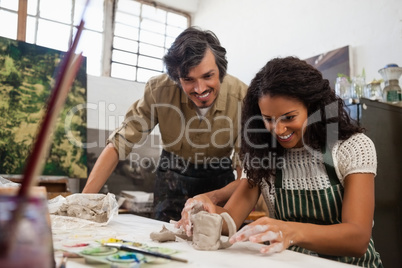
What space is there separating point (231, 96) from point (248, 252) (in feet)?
4.46

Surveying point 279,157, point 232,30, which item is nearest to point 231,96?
point 279,157

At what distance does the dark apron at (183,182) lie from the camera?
2277 mm

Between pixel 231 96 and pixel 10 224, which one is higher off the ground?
pixel 231 96

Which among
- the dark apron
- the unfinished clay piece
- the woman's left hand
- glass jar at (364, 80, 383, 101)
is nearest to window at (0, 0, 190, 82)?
the dark apron

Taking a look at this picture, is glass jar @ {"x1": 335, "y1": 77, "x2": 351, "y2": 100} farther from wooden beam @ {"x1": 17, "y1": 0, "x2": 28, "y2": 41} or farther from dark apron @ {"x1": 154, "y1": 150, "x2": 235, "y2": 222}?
wooden beam @ {"x1": 17, "y1": 0, "x2": 28, "y2": 41}

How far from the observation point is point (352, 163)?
1.32 metres

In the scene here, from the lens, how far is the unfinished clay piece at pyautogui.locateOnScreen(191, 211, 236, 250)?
3.33ft

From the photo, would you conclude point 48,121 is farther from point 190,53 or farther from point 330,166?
point 190,53

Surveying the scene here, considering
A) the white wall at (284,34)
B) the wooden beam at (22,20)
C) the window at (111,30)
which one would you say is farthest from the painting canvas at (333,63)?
the wooden beam at (22,20)

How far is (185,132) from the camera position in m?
2.26

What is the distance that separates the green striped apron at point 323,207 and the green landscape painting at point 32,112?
7.98 ft

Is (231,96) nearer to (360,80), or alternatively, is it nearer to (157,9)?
(360,80)

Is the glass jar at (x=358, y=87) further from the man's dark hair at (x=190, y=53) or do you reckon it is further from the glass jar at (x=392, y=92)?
the man's dark hair at (x=190, y=53)

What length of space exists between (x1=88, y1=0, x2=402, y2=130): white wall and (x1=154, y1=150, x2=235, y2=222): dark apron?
1938 millimetres
